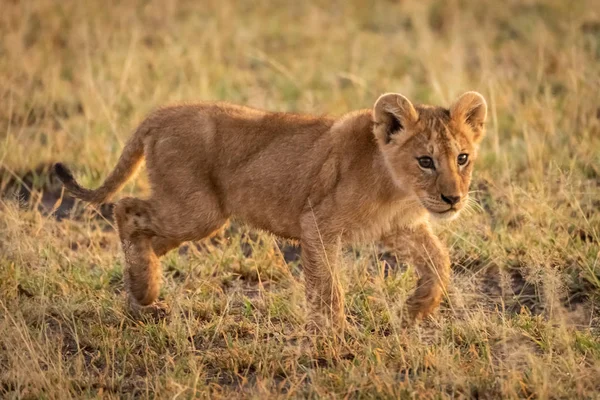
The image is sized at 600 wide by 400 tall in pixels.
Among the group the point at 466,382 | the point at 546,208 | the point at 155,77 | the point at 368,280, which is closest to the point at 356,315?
the point at 368,280

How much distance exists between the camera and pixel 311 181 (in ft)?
18.1

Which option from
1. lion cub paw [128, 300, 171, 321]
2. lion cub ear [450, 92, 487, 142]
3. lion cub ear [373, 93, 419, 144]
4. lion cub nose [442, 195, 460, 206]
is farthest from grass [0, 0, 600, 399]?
lion cub ear [373, 93, 419, 144]

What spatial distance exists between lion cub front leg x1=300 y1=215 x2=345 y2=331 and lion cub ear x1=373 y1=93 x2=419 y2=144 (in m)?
0.61

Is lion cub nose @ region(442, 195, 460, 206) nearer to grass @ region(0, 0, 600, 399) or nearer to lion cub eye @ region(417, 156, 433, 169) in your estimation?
lion cub eye @ region(417, 156, 433, 169)

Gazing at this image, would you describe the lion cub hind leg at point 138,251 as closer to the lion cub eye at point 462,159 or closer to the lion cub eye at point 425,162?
the lion cub eye at point 425,162

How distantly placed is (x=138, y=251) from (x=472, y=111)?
208cm

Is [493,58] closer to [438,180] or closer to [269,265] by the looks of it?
[269,265]

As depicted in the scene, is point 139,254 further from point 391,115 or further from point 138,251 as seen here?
point 391,115

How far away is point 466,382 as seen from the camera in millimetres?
4508

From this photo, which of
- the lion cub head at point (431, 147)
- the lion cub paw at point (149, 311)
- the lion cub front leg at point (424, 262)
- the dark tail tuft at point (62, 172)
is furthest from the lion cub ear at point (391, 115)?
the dark tail tuft at point (62, 172)

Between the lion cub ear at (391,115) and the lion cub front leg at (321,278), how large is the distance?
0.61 metres

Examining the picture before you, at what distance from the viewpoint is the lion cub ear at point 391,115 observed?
5.19 metres

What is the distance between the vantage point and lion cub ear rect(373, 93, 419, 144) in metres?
Answer: 5.19

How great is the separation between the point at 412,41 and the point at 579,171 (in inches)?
181
